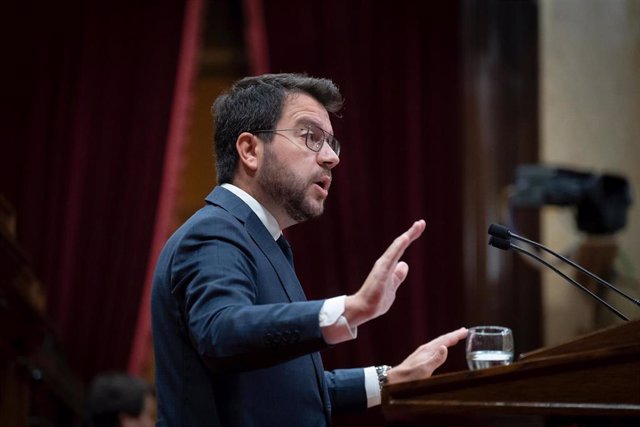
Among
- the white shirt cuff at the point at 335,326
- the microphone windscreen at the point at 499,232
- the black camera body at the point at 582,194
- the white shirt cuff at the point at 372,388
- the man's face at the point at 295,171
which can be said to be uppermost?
the man's face at the point at 295,171

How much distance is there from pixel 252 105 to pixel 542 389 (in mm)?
915

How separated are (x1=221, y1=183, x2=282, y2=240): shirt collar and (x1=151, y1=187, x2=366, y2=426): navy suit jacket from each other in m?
0.03

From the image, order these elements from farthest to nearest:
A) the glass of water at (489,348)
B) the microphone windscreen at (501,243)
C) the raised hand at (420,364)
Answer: the microphone windscreen at (501,243) → the glass of water at (489,348) → the raised hand at (420,364)

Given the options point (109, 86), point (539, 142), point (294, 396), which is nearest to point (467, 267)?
point (539, 142)

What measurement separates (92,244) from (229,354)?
3.74 m

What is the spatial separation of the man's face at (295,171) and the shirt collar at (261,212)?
0.03m

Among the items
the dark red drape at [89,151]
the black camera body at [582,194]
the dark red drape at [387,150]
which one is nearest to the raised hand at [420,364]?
the black camera body at [582,194]

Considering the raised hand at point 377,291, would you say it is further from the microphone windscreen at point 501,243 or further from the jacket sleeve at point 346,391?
the jacket sleeve at point 346,391

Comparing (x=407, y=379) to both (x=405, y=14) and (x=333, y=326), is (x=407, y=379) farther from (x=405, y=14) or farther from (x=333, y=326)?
(x=405, y=14)

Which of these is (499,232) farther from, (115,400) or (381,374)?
(115,400)

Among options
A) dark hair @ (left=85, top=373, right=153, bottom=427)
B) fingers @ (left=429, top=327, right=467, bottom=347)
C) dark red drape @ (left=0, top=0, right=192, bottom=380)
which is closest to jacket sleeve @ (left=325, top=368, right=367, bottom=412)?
fingers @ (left=429, top=327, right=467, bottom=347)

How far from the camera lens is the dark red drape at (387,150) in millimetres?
5258

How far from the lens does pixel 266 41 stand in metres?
5.38

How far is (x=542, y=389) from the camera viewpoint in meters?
1.58
